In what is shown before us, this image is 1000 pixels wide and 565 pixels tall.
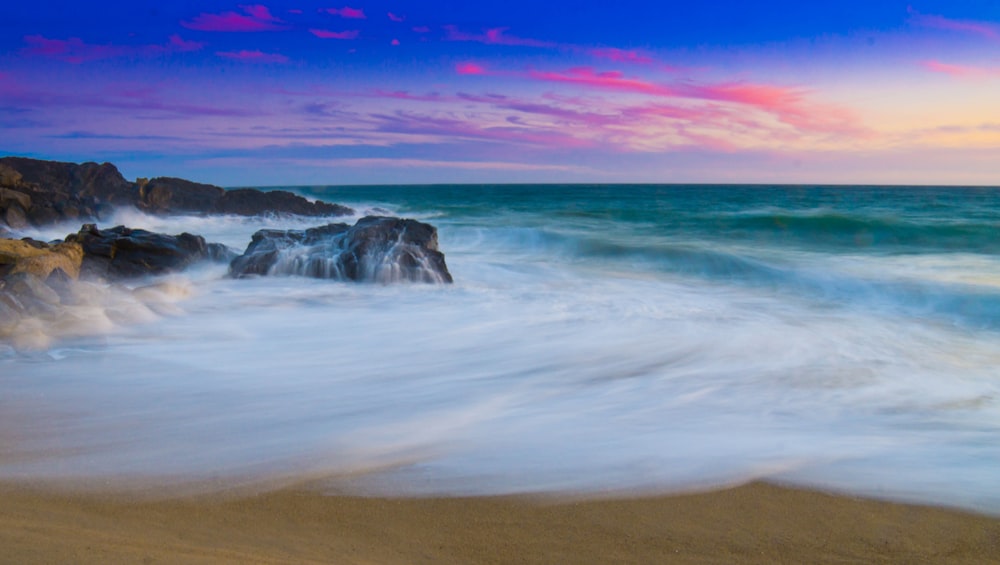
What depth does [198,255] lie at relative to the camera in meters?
10.0

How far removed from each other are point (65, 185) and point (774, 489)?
2590 centimetres

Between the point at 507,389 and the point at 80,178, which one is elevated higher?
the point at 80,178

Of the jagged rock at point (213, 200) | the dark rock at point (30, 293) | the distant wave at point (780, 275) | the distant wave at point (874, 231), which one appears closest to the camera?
the dark rock at point (30, 293)

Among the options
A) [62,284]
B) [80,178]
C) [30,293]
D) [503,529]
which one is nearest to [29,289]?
[30,293]

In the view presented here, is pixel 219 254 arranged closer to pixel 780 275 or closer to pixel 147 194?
pixel 780 275

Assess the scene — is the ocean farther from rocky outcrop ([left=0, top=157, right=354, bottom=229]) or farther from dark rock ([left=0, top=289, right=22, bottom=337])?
rocky outcrop ([left=0, top=157, right=354, bottom=229])

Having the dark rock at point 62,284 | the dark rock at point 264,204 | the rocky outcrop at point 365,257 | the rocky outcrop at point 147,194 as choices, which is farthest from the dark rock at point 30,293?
the dark rock at point 264,204

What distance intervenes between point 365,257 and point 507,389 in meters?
5.26

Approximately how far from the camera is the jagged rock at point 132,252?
28.5ft

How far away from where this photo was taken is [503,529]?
284cm

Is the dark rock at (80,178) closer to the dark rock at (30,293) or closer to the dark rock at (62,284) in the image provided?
the dark rock at (62,284)

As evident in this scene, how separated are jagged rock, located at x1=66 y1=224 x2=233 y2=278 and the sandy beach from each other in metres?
6.33

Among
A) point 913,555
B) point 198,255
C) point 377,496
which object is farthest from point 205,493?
point 198,255

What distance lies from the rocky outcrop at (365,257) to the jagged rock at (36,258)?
7.44 ft
